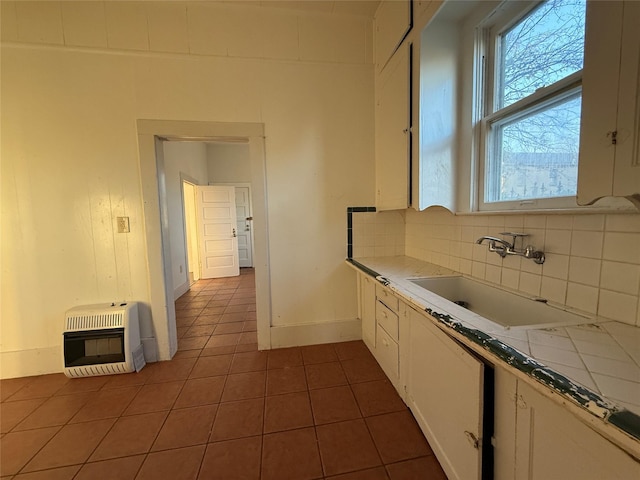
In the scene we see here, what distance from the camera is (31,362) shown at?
2.13m

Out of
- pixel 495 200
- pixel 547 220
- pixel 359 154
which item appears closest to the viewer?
pixel 547 220

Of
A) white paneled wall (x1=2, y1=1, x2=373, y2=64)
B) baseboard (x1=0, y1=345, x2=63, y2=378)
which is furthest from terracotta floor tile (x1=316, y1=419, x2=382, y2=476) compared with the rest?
white paneled wall (x1=2, y1=1, x2=373, y2=64)

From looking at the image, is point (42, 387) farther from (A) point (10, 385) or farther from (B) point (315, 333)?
(B) point (315, 333)

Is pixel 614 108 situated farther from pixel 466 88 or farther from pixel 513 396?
pixel 466 88

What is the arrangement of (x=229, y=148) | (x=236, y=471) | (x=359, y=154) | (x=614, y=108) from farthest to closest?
(x=229, y=148) → (x=359, y=154) → (x=236, y=471) → (x=614, y=108)

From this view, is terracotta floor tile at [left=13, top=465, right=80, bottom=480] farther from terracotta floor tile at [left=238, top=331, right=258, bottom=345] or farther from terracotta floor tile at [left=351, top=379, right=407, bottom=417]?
terracotta floor tile at [left=351, top=379, right=407, bottom=417]

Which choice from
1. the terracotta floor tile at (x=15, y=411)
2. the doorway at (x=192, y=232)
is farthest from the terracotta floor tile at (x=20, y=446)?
the doorway at (x=192, y=232)

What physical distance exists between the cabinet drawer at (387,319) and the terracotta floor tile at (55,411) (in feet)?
7.05

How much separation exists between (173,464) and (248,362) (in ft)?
3.01

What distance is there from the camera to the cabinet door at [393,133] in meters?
1.83

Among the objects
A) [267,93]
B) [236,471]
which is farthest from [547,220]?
[267,93]

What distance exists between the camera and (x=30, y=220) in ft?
6.77

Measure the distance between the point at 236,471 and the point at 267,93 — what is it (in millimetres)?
2627

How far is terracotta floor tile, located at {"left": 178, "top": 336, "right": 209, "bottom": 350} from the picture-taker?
2.49 meters
